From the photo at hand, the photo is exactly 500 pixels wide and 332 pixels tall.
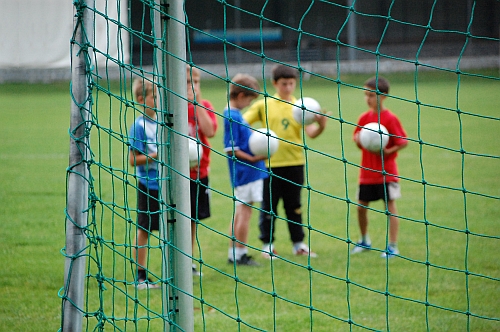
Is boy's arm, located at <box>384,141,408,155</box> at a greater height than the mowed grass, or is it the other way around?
boy's arm, located at <box>384,141,408,155</box>

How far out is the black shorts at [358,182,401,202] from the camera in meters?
5.40

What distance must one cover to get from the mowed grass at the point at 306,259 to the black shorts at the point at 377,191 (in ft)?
1.38

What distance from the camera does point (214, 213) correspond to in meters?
7.08

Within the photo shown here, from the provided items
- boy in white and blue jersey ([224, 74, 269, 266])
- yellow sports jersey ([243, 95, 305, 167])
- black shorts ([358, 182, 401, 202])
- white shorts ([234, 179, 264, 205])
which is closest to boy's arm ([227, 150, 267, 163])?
boy in white and blue jersey ([224, 74, 269, 266])

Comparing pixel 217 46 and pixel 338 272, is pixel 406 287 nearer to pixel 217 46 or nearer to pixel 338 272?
pixel 338 272

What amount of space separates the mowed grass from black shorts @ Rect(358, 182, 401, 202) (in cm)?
42

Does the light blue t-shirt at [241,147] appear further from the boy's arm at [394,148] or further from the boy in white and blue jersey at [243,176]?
the boy's arm at [394,148]

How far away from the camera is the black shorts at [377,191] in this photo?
5398 millimetres

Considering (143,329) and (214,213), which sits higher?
(143,329)

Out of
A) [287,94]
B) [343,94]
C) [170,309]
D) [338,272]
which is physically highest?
[287,94]

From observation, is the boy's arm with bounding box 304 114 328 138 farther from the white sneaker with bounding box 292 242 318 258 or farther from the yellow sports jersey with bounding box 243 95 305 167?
the white sneaker with bounding box 292 242 318 258

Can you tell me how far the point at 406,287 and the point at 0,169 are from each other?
689 cm

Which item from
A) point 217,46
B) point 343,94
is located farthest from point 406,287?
point 217,46

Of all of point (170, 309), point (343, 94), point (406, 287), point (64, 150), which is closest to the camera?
point (170, 309)
